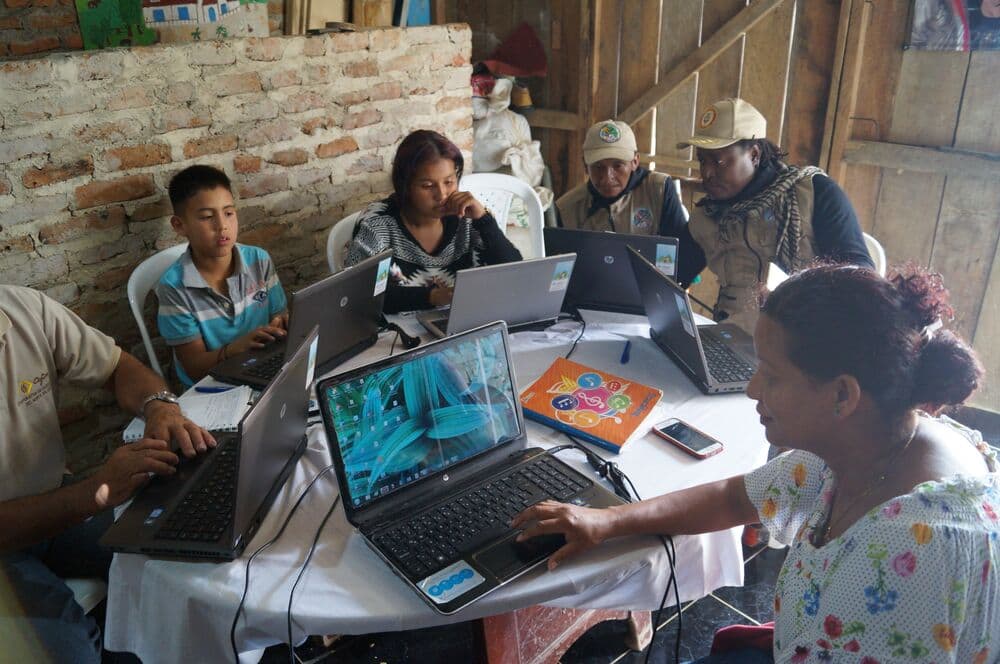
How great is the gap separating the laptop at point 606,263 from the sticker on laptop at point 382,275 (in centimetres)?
48

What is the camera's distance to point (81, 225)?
2.19 m

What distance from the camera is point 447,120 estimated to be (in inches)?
124

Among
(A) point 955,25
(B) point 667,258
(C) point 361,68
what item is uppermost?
(A) point 955,25

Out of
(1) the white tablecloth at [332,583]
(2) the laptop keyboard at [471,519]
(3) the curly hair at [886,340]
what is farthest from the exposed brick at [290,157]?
(3) the curly hair at [886,340]

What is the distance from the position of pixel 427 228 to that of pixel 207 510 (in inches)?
52.3

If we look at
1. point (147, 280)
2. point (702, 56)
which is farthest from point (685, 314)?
point (702, 56)

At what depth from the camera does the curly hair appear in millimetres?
1031

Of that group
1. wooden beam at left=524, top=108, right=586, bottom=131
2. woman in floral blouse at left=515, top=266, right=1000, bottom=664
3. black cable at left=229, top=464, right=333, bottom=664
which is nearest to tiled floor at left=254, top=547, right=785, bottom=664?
black cable at left=229, top=464, right=333, bottom=664

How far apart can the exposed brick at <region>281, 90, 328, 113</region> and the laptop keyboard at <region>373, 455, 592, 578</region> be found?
1.77m

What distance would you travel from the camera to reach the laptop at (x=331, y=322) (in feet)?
5.51

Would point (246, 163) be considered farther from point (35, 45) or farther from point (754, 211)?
point (754, 211)

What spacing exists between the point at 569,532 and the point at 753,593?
1.18m

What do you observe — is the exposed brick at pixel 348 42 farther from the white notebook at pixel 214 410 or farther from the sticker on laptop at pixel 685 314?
the sticker on laptop at pixel 685 314

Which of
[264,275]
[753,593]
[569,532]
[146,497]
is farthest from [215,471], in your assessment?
[753,593]
